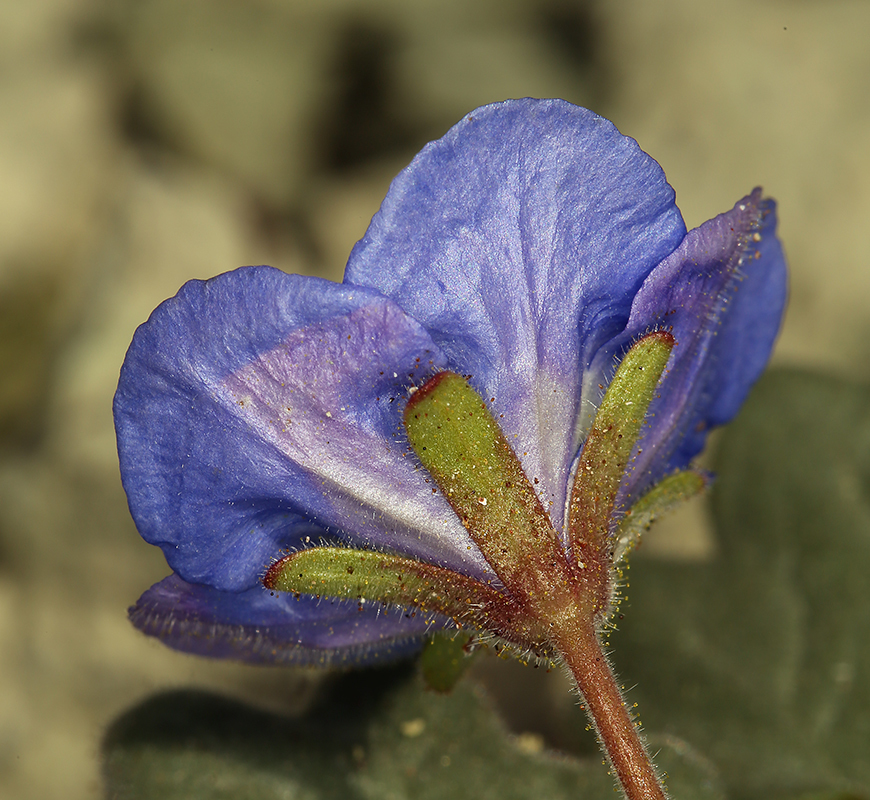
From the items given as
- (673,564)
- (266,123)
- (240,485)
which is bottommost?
(673,564)

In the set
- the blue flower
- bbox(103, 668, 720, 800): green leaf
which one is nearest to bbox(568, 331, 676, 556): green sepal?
the blue flower

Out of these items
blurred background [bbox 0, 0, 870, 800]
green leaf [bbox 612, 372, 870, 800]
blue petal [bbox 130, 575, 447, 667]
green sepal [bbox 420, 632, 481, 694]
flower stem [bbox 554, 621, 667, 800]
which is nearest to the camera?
flower stem [bbox 554, 621, 667, 800]

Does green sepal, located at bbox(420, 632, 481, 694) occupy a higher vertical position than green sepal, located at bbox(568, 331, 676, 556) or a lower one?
lower

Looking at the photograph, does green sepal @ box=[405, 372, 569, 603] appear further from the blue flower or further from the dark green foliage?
the dark green foliage

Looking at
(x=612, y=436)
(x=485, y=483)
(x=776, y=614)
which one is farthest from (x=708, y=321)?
(x=776, y=614)

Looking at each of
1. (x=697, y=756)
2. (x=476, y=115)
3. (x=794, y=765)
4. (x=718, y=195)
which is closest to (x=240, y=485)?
(x=476, y=115)

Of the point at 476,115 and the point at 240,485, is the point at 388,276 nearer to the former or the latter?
the point at 476,115
